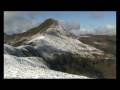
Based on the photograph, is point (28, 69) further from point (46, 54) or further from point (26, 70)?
point (46, 54)

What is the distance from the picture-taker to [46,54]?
4.43 meters

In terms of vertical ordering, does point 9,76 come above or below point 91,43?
below

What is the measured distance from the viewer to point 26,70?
4426 mm

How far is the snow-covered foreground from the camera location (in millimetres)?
4363

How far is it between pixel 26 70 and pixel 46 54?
33 centimetres

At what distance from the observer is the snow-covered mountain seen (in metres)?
4.41

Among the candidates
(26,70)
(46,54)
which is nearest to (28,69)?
(26,70)

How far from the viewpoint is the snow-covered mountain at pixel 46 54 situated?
4.41 meters

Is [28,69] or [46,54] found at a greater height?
[46,54]

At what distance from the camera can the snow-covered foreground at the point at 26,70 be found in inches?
172
